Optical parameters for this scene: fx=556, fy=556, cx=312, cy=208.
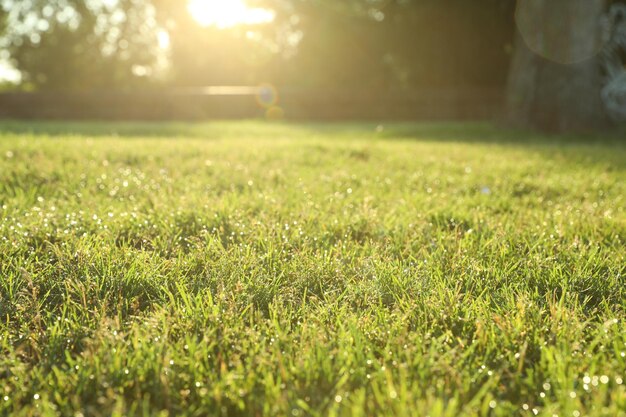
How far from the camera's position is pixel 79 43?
1291 inches

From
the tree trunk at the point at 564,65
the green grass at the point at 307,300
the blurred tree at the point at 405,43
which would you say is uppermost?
the blurred tree at the point at 405,43

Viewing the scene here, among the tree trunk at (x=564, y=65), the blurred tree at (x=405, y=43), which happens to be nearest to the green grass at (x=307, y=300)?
the tree trunk at (x=564, y=65)

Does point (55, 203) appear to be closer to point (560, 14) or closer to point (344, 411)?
point (344, 411)

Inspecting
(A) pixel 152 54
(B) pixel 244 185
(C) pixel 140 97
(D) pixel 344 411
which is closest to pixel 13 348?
(D) pixel 344 411

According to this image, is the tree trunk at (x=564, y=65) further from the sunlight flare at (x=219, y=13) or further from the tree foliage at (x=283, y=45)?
the sunlight flare at (x=219, y=13)

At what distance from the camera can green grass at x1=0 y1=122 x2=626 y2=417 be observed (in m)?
1.31

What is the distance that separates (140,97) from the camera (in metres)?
15.3

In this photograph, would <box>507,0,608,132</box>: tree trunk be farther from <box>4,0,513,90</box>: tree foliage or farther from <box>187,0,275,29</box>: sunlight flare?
<box>187,0,275,29</box>: sunlight flare

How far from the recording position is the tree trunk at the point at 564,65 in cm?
940

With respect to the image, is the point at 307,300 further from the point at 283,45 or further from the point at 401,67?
the point at 283,45

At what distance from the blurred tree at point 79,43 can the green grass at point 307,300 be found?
105 ft

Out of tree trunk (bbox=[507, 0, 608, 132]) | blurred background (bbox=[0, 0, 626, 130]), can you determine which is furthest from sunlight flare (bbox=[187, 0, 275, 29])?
tree trunk (bbox=[507, 0, 608, 132])

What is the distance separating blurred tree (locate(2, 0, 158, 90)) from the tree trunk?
28.8m

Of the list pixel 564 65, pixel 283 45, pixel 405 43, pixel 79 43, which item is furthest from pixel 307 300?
pixel 79 43
